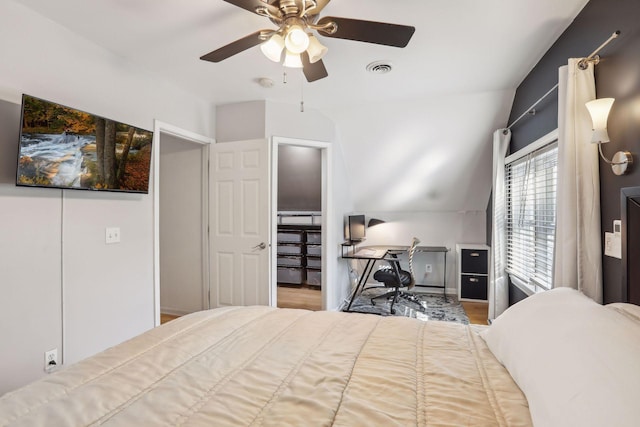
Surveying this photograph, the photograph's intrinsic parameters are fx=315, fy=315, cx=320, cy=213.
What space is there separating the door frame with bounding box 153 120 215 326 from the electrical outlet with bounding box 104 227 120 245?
0.35 meters

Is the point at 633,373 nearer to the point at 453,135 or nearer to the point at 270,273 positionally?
the point at 270,273

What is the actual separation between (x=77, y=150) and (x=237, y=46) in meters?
1.25

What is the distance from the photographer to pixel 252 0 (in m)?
A: 1.39

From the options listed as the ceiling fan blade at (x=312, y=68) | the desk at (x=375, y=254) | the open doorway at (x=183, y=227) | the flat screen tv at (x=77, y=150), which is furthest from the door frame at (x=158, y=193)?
the desk at (x=375, y=254)

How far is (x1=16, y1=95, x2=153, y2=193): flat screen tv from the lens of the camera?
177 centimetres

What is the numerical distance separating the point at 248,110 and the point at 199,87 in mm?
554

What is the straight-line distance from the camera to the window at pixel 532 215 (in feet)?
7.93

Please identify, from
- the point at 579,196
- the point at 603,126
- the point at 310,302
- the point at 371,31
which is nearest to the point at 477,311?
the point at 310,302

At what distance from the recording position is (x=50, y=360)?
1.99m

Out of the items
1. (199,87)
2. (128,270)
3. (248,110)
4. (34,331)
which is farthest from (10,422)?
(248,110)

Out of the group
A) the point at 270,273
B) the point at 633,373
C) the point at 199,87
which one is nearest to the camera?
the point at 633,373

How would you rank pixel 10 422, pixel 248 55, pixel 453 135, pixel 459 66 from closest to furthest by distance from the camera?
pixel 10 422 → pixel 248 55 → pixel 459 66 → pixel 453 135

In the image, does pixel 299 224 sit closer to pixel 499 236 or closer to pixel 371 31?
pixel 499 236

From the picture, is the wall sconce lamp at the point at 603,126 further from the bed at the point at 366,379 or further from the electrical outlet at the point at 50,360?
the electrical outlet at the point at 50,360
